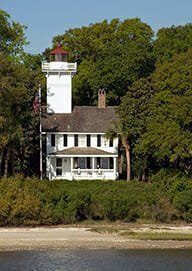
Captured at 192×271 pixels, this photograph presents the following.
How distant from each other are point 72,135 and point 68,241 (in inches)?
1001

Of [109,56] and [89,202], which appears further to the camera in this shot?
[109,56]

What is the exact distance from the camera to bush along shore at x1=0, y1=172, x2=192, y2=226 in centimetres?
4719

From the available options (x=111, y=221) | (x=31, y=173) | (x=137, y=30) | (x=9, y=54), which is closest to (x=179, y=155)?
(x=111, y=221)

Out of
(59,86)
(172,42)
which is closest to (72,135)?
(59,86)

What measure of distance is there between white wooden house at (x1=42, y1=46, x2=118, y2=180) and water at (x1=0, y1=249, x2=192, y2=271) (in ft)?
81.4

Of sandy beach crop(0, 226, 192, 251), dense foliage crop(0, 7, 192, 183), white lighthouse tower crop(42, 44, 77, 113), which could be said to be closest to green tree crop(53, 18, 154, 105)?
dense foliage crop(0, 7, 192, 183)

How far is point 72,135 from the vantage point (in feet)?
221

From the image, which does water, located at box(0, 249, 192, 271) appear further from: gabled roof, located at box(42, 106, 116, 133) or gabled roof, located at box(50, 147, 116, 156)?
gabled roof, located at box(42, 106, 116, 133)

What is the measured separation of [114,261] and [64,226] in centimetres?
944

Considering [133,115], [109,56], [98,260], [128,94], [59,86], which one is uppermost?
[109,56]

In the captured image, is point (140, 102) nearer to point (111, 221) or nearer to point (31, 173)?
point (31, 173)

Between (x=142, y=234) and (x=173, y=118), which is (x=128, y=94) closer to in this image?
(x=173, y=118)

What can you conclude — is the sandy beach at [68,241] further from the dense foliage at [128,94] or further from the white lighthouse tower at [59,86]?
the white lighthouse tower at [59,86]

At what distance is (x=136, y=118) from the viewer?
61281 mm
